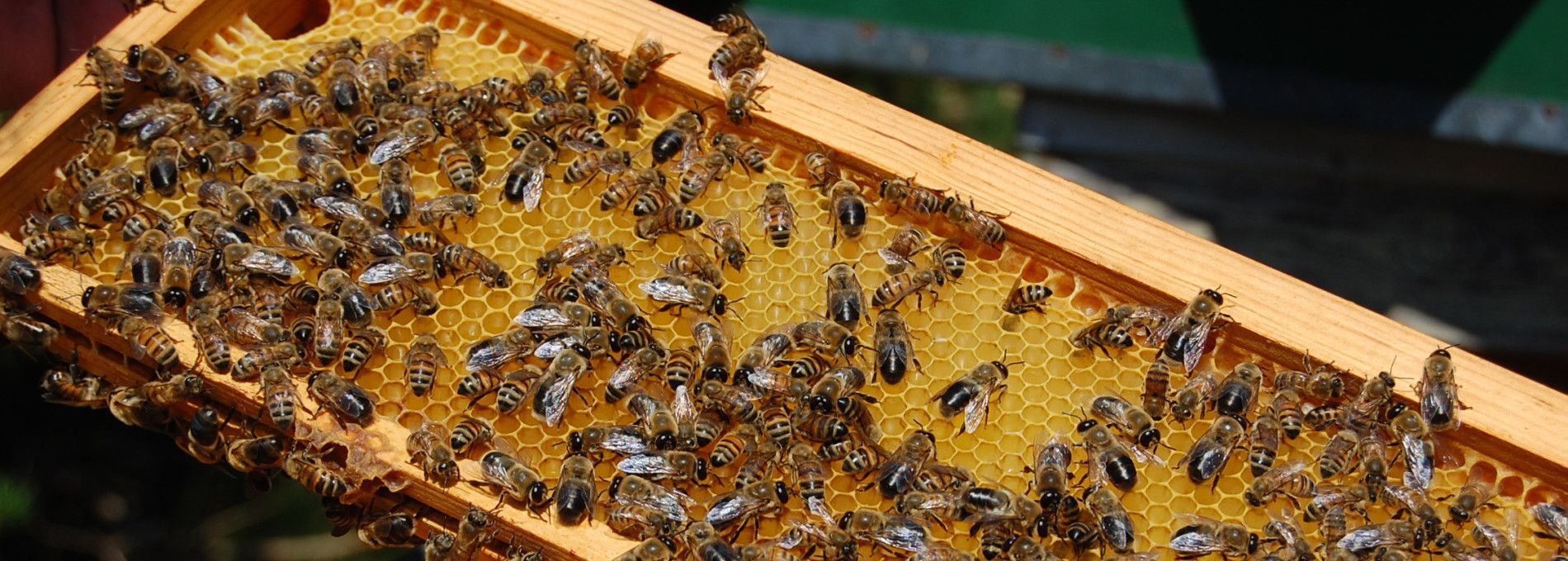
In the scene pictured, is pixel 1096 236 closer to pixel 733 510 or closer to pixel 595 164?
pixel 733 510

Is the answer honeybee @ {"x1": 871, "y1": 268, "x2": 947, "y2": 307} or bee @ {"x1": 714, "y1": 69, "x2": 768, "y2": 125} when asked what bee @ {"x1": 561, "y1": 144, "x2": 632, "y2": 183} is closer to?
bee @ {"x1": 714, "y1": 69, "x2": 768, "y2": 125}

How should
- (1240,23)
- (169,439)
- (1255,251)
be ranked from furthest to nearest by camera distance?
1. (1255,251)
2. (1240,23)
3. (169,439)

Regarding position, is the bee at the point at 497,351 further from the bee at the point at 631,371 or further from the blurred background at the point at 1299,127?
the blurred background at the point at 1299,127

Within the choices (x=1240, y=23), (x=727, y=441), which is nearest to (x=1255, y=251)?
(x=1240, y=23)

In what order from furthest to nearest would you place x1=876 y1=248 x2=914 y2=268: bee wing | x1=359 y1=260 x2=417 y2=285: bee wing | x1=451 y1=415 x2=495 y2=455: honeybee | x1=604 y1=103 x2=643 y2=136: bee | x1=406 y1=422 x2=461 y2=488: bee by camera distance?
x1=604 y1=103 x2=643 y2=136: bee → x1=876 y1=248 x2=914 y2=268: bee wing → x1=359 y1=260 x2=417 y2=285: bee wing → x1=451 y1=415 x2=495 y2=455: honeybee → x1=406 y1=422 x2=461 y2=488: bee

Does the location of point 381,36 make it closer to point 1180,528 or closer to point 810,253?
point 810,253

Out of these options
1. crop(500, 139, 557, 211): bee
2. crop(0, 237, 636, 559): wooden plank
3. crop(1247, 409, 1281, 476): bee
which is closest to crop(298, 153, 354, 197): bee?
crop(500, 139, 557, 211): bee

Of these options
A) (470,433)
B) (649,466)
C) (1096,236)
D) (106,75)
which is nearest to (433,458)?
(470,433)
